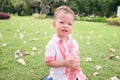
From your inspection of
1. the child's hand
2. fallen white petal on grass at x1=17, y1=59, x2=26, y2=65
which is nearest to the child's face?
the child's hand

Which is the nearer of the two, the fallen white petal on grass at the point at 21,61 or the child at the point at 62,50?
the child at the point at 62,50

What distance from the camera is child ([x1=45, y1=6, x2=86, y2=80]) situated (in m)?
2.73

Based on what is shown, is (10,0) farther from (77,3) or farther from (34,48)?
(34,48)

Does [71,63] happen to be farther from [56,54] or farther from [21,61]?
[21,61]

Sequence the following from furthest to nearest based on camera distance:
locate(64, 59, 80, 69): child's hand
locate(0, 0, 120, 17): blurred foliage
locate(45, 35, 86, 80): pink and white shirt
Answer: locate(0, 0, 120, 17): blurred foliage < locate(45, 35, 86, 80): pink and white shirt < locate(64, 59, 80, 69): child's hand

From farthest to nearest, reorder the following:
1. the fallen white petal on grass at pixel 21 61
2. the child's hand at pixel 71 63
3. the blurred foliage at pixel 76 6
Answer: the blurred foliage at pixel 76 6 < the fallen white petal on grass at pixel 21 61 < the child's hand at pixel 71 63

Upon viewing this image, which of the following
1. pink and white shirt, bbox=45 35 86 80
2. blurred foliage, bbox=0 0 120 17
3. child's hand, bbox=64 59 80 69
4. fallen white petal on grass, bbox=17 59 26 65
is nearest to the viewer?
child's hand, bbox=64 59 80 69

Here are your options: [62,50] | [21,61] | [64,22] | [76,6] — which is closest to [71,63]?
[62,50]

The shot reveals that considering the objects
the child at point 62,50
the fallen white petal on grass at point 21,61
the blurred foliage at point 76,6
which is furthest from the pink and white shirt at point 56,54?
the blurred foliage at point 76,6

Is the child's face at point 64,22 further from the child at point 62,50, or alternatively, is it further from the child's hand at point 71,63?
the child's hand at point 71,63

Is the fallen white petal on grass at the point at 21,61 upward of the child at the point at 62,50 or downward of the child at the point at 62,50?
downward

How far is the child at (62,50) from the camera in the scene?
2732 mm

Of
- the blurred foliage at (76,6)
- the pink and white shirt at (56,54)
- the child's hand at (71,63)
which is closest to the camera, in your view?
the child's hand at (71,63)

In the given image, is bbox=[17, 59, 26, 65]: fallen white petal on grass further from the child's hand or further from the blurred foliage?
the blurred foliage
